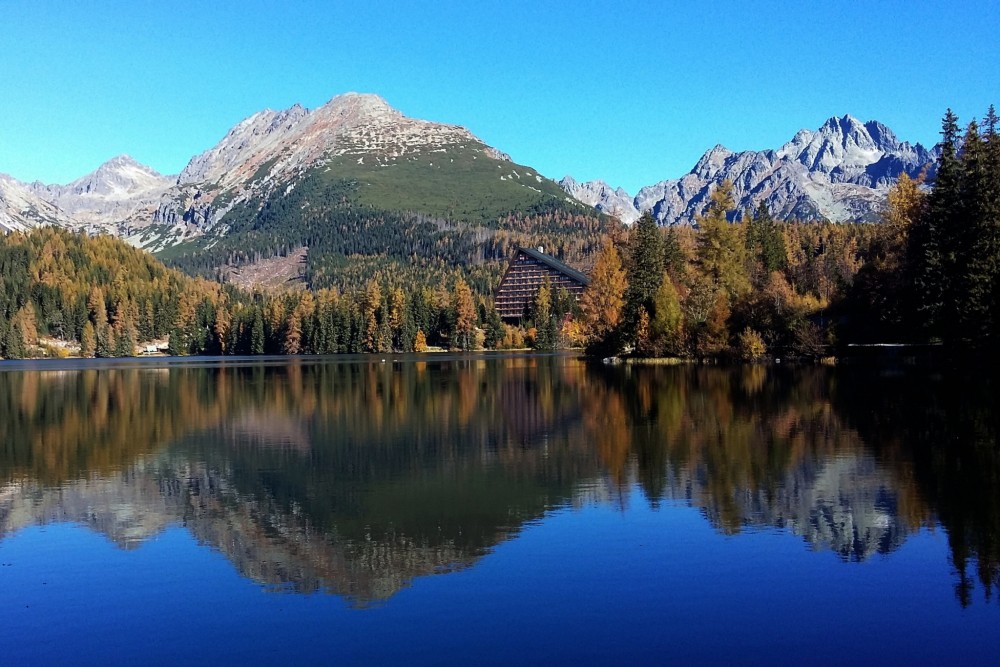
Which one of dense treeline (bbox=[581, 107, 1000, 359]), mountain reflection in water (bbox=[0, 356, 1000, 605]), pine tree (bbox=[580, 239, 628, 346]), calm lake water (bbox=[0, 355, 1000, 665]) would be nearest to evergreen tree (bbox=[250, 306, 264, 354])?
dense treeline (bbox=[581, 107, 1000, 359])

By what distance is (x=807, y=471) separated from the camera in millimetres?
27516

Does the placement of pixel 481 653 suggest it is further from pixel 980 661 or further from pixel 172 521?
pixel 172 521

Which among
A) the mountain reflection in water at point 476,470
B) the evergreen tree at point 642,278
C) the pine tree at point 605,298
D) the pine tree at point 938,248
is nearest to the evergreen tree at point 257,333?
the pine tree at point 605,298

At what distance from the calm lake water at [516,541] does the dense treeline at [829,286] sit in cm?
3176

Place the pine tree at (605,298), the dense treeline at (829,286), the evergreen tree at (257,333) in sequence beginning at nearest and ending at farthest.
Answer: the dense treeline at (829,286) → the pine tree at (605,298) → the evergreen tree at (257,333)

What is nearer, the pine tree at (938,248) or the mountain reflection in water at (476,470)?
the mountain reflection in water at (476,470)

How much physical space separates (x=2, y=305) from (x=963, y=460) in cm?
21433

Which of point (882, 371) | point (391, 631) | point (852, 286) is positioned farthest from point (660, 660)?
point (852, 286)

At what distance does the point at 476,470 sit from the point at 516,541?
9.67 meters

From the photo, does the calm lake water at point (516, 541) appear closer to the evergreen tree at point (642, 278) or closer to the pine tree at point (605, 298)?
the evergreen tree at point (642, 278)

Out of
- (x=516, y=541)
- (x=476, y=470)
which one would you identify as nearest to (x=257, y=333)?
(x=476, y=470)

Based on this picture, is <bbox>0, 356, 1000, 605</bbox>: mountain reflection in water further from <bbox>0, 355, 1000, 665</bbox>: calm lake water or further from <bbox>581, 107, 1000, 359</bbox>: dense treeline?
<bbox>581, 107, 1000, 359</bbox>: dense treeline

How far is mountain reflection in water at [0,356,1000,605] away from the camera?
803 inches

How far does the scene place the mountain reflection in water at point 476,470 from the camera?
20391 mm
